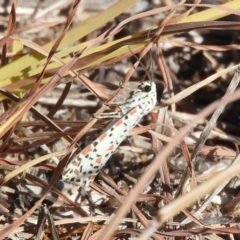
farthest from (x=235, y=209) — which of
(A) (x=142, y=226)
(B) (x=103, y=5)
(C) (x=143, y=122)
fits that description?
(B) (x=103, y=5)

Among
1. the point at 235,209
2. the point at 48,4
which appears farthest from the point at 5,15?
the point at 235,209

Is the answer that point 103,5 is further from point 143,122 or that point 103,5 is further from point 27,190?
point 27,190

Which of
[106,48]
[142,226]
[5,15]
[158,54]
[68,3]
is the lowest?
[142,226]

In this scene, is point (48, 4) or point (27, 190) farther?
point (48, 4)

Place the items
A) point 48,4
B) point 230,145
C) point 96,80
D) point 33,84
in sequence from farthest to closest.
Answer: point 48,4 < point 96,80 < point 230,145 < point 33,84

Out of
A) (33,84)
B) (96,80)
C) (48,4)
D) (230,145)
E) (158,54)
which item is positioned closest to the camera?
(33,84)

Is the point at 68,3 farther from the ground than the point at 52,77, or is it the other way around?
the point at 68,3
